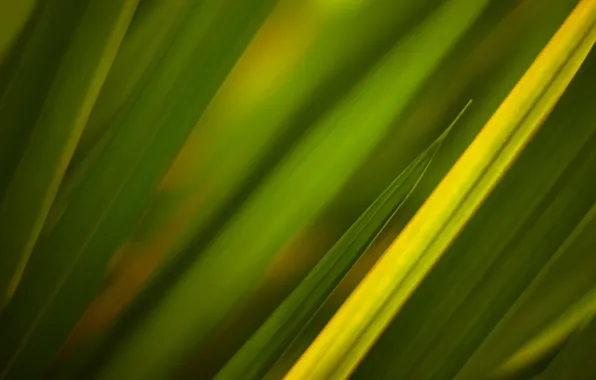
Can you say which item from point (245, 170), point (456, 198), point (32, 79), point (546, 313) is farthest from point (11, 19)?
point (546, 313)

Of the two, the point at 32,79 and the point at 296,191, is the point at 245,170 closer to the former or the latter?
the point at 296,191

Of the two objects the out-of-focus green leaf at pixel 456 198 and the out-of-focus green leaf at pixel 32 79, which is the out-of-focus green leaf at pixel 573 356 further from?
the out-of-focus green leaf at pixel 32 79

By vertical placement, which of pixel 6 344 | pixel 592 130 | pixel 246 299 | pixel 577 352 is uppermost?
pixel 592 130

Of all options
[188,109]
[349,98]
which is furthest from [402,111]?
[188,109]

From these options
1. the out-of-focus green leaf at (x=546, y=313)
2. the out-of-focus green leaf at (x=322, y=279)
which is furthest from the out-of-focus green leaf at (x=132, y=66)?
the out-of-focus green leaf at (x=546, y=313)

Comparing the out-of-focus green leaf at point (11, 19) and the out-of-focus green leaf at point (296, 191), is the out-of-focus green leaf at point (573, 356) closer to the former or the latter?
the out-of-focus green leaf at point (296, 191)

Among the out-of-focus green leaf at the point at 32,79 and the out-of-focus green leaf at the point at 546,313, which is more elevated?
the out-of-focus green leaf at the point at 546,313

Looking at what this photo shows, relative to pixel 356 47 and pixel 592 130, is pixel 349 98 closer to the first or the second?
pixel 356 47
